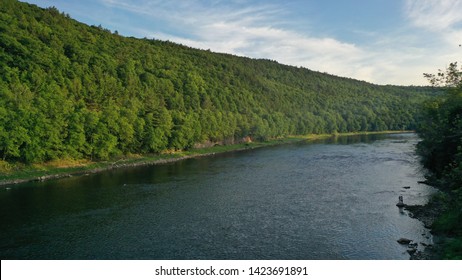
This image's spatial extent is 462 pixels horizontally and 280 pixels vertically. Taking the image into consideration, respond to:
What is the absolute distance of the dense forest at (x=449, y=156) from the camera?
105 ft

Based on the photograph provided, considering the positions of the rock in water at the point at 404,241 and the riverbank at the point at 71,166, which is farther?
the riverbank at the point at 71,166

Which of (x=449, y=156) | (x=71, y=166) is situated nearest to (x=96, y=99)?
(x=71, y=166)

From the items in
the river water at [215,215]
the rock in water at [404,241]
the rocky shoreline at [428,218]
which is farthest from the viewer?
the rock in water at [404,241]

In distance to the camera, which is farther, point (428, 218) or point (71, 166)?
point (71, 166)

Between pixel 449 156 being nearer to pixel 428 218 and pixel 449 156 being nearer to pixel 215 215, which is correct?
pixel 428 218

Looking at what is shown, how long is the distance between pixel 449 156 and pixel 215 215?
109ft

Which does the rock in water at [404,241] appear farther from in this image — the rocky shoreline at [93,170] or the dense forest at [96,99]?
the dense forest at [96,99]

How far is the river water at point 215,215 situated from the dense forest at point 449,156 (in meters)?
2.65

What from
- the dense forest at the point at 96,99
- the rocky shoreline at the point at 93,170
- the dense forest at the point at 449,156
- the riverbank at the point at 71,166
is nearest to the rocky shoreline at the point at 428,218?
the dense forest at the point at 449,156

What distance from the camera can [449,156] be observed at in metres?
50.9

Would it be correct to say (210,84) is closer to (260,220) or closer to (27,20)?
(27,20)

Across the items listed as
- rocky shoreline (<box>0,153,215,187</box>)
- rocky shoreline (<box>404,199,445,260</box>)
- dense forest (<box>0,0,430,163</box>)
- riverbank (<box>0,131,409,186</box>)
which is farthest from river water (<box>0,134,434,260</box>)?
dense forest (<box>0,0,430,163</box>)

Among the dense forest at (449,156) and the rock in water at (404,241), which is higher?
the dense forest at (449,156)

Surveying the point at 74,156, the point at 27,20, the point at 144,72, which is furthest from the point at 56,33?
the point at 74,156
